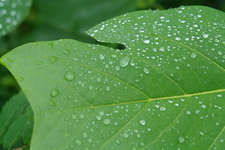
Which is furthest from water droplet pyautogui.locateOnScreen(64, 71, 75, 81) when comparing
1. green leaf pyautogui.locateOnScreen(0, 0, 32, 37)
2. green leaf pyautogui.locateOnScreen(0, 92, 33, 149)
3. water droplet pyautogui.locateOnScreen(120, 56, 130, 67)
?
green leaf pyautogui.locateOnScreen(0, 0, 32, 37)

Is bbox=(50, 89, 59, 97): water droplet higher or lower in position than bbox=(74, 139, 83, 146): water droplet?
higher

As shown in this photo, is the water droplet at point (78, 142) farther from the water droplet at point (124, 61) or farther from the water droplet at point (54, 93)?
the water droplet at point (124, 61)

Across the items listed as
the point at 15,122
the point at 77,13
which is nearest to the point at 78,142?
the point at 15,122

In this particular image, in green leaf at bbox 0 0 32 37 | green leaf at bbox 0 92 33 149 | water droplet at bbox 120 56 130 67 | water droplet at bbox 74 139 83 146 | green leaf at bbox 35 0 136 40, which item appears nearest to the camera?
water droplet at bbox 74 139 83 146

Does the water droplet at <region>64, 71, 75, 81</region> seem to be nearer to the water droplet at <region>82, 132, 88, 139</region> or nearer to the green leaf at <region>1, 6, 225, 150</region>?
the green leaf at <region>1, 6, 225, 150</region>

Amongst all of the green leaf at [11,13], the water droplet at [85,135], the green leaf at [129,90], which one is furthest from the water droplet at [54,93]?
the green leaf at [11,13]

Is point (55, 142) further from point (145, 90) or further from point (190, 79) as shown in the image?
point (190, 79)
